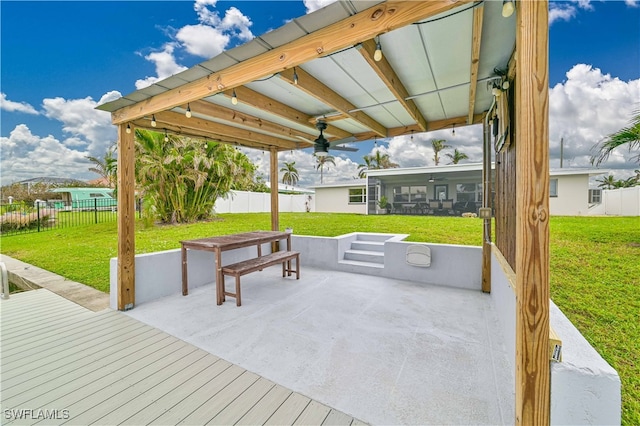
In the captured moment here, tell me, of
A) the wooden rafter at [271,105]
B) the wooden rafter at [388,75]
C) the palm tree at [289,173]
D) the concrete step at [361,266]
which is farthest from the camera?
the palm tree at [289,173]

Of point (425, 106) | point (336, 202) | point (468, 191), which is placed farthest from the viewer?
point (336, 202)

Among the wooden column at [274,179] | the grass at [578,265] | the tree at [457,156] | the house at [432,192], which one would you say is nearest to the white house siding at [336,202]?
the house at [432,192]

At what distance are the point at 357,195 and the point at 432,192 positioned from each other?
4.66 m

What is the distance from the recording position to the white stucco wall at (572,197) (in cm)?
1274

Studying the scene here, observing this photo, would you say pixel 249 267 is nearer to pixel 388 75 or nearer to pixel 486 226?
pixel 388 75

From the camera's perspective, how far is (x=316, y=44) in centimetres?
192

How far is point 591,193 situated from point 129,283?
2362 cm

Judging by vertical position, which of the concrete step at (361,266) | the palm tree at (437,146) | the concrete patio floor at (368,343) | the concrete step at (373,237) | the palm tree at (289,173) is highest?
the palm tree at (437,146)

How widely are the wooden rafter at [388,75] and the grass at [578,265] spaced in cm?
299

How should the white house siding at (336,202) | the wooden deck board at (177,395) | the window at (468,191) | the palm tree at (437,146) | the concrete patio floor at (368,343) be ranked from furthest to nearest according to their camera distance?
1. the palm tree at (437,146)
2. the white house siding at (336,202)
3. the window at (468,191)
4. the concrete patio floor at (368,343)
5. the wooden deck board at (177,395)

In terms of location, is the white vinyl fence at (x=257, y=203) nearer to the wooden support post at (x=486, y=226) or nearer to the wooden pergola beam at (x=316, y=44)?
the wooden pergola beam at (x=316, y=44)

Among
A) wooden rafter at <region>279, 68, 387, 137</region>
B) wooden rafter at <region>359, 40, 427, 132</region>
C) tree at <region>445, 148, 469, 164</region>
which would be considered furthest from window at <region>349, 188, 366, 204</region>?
wooden rafter at <region>359, 40, 427, 132</region>

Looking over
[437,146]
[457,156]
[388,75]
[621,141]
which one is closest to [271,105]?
[388,75]

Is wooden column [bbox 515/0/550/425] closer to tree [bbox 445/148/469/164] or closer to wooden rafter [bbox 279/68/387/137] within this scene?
wooden rafter [bbox 279/68/387/137]
